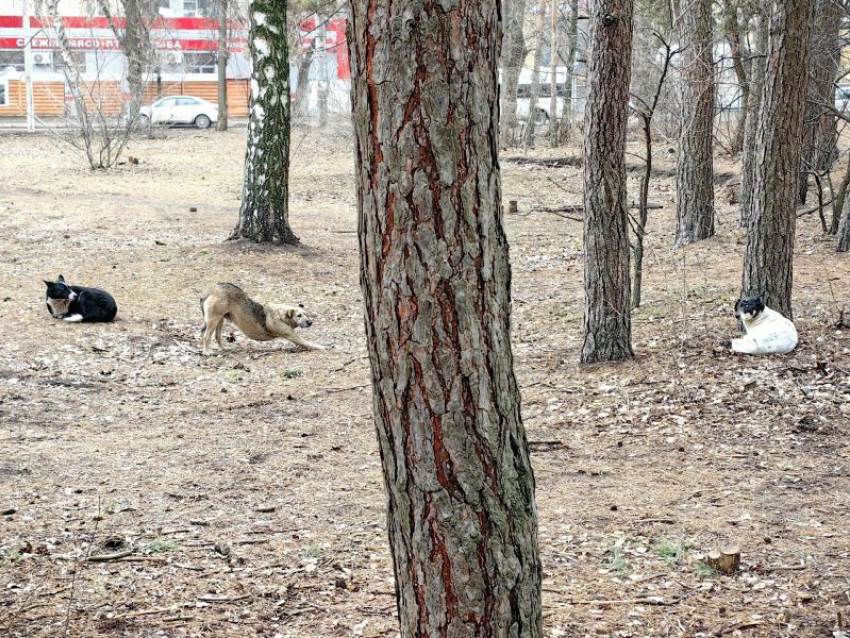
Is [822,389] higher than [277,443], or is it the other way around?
[822,389]

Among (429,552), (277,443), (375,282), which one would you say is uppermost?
(375,282)

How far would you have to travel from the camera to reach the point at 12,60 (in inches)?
1849

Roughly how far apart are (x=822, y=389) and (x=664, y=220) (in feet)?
38.4

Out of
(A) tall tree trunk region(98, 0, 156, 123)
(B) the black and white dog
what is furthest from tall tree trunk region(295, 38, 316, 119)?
(B) the black and white dog

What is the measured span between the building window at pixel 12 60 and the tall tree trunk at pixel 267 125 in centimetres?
3604

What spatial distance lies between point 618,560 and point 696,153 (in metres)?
11.6

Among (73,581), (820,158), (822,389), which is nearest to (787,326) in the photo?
(822,389)

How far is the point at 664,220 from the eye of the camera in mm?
19469

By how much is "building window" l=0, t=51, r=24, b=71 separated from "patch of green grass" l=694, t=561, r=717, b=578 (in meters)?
48.1

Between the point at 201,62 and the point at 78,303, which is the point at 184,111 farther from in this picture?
the point at 78,303

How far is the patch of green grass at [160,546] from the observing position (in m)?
5.65

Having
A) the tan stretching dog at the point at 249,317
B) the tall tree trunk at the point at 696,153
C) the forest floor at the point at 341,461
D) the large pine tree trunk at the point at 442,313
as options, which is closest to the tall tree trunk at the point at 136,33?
the forest floor at the point at 341,461

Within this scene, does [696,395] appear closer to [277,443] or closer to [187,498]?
[277,443]

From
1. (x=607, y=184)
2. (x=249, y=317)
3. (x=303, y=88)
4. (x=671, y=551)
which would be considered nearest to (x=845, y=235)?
(x=607, y=184)
